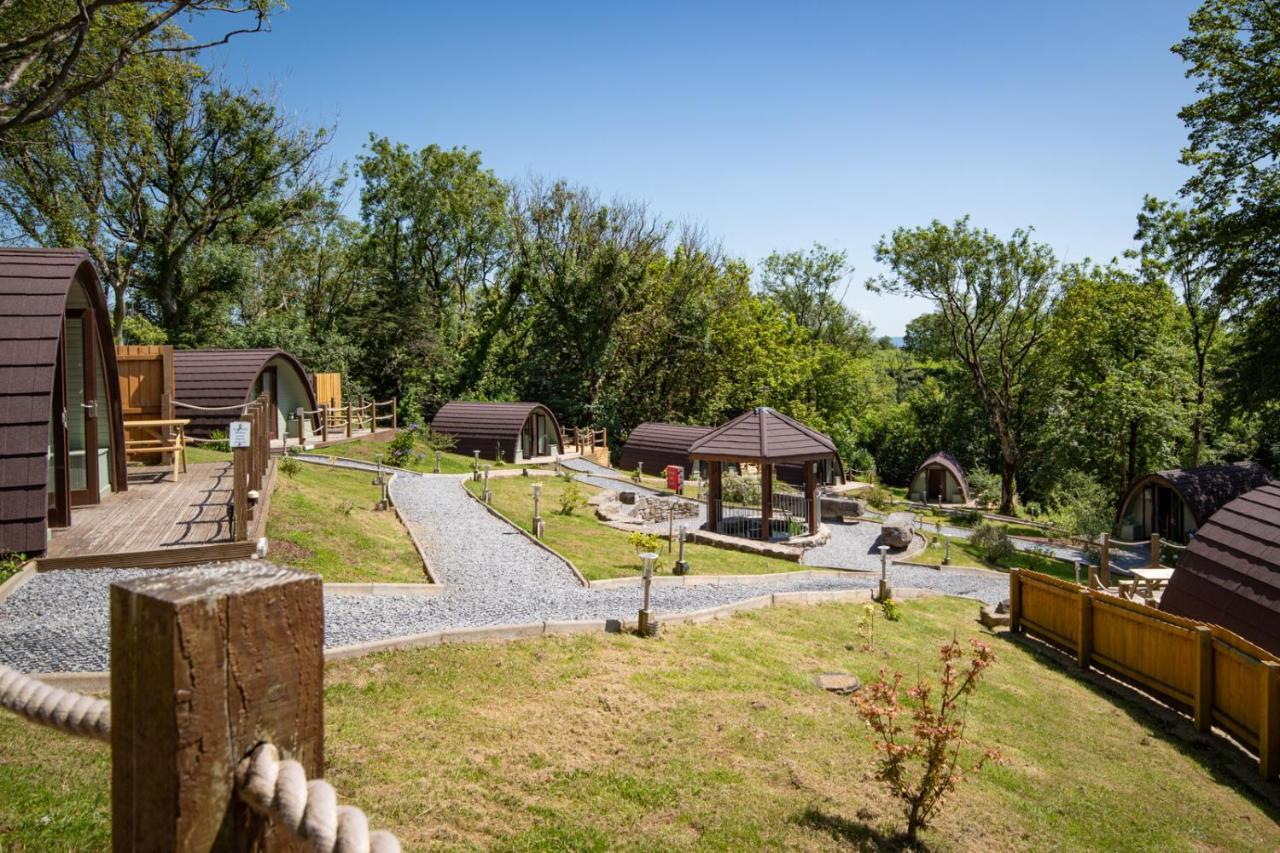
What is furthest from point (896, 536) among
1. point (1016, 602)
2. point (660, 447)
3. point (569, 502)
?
point (660, 447)

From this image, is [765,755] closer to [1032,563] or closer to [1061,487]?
[1032,563]

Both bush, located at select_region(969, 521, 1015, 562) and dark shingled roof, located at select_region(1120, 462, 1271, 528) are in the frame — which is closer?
bush, located at select_region(969, 521, 1015, 562)

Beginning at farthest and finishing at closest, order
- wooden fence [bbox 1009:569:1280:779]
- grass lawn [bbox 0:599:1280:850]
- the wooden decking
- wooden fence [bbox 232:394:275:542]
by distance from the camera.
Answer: wooden fence [bbox 232:394:275:542]
the wooden decking
wooden fence [bbox 1009:569:1280:779]
grass lawn [bbox 0:599:1280:850]

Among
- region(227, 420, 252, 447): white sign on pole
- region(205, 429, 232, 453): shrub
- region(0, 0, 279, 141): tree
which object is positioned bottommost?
region(205, 429, 232, 453): shrub

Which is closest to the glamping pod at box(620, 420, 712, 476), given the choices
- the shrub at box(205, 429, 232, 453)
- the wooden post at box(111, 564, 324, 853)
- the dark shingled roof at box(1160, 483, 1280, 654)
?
the shrub at box(205, 429, 232, 453)

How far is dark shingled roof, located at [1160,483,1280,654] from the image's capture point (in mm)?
10555

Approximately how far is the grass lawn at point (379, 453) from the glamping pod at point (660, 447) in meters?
8.77

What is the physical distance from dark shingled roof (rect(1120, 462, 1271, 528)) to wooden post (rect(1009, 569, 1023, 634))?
16.8 m

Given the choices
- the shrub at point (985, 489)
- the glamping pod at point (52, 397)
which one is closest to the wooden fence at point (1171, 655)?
the glamping pod at point (52, 397)

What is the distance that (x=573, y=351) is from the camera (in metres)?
44.9

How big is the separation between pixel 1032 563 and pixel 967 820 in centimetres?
1894

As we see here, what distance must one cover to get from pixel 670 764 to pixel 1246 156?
2925 centimetres

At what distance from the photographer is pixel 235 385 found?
24.1 metres

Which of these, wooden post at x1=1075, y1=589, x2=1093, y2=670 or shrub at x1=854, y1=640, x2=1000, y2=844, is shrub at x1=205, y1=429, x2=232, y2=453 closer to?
shrub at x1=854, y1=640, x2=1000, y2=844
